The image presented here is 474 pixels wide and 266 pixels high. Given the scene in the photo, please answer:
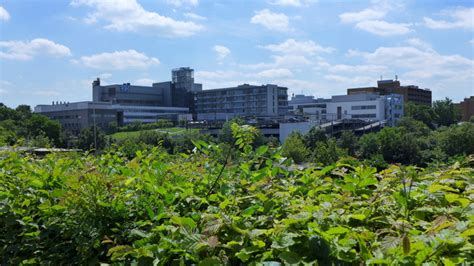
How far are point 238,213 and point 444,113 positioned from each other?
332ft

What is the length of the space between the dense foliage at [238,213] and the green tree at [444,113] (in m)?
99.8

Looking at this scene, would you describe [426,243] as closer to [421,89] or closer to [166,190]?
[166,190]

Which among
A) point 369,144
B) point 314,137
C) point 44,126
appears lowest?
point 369,144

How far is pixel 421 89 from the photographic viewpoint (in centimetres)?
11769

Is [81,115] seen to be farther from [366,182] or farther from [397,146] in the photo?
[366,182]

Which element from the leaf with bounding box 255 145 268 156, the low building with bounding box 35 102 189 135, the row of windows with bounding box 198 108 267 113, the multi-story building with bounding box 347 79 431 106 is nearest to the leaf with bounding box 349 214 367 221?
the leaf with bounding box 255 145 268 156

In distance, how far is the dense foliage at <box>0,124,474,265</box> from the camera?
47.4 inches

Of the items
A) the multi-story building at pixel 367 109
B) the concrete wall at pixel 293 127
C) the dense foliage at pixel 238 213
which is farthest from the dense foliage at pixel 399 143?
the dense foliage at pixel 238 213

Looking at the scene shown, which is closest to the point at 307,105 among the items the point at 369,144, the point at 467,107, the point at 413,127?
the point at 413,127

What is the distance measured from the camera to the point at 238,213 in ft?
5.19

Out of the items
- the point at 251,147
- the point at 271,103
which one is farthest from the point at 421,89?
the point at 251,147

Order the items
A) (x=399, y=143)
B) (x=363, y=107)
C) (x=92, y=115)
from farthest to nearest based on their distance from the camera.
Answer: (x=363, y=107) < (x=92, y=115) < (x=399, y=143)

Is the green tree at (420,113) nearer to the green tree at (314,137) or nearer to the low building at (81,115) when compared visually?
the green tree at (314,137)

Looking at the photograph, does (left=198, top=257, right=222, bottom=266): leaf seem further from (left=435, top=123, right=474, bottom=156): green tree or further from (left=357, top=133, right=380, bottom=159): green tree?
(left=357, top=133, right=380, bottom=159): green tree
